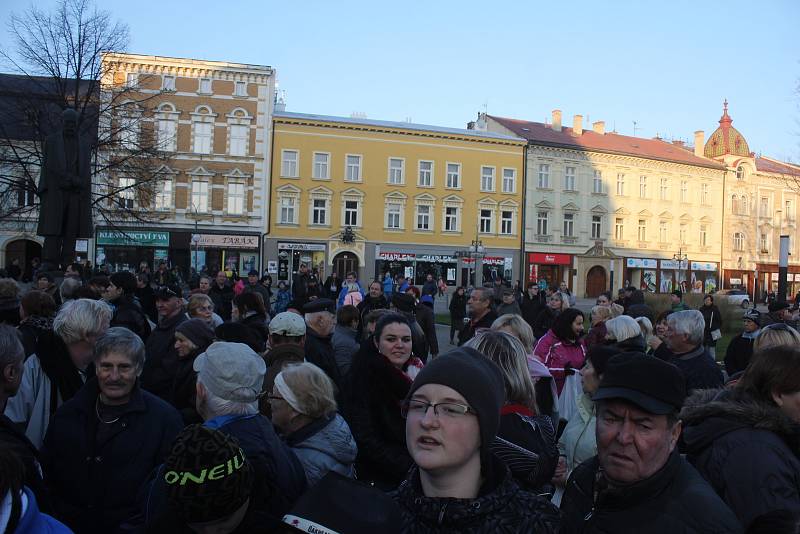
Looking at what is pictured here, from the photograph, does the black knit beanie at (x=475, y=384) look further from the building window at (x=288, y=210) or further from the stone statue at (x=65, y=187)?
the building window at (x=288, y=210)

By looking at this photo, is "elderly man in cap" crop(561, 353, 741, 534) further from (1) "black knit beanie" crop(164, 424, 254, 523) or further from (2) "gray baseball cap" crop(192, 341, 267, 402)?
(2) "gray baseball cap" crop(192, 341, 267, 402)

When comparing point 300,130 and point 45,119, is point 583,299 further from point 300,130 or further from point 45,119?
point 45,119

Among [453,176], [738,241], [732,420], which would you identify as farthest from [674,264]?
[732,420]

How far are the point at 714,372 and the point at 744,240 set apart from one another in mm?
56472

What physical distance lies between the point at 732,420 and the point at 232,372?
224 centimetres

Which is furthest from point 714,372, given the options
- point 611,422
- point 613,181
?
point 613,181

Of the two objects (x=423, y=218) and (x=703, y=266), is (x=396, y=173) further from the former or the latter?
(x=703, y=266)

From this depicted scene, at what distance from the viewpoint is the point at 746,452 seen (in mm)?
2680

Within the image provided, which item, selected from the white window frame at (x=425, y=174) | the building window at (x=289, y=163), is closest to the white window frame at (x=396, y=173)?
the white window frame at (x=425, y=174)

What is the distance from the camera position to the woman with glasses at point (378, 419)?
393 centimetres

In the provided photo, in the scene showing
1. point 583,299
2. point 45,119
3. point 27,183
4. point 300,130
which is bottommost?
point 583,299

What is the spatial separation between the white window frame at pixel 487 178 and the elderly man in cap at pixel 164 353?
40.5m

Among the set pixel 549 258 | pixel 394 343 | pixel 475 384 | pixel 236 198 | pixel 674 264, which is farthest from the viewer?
pixel 674 264

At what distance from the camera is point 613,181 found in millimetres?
50125
